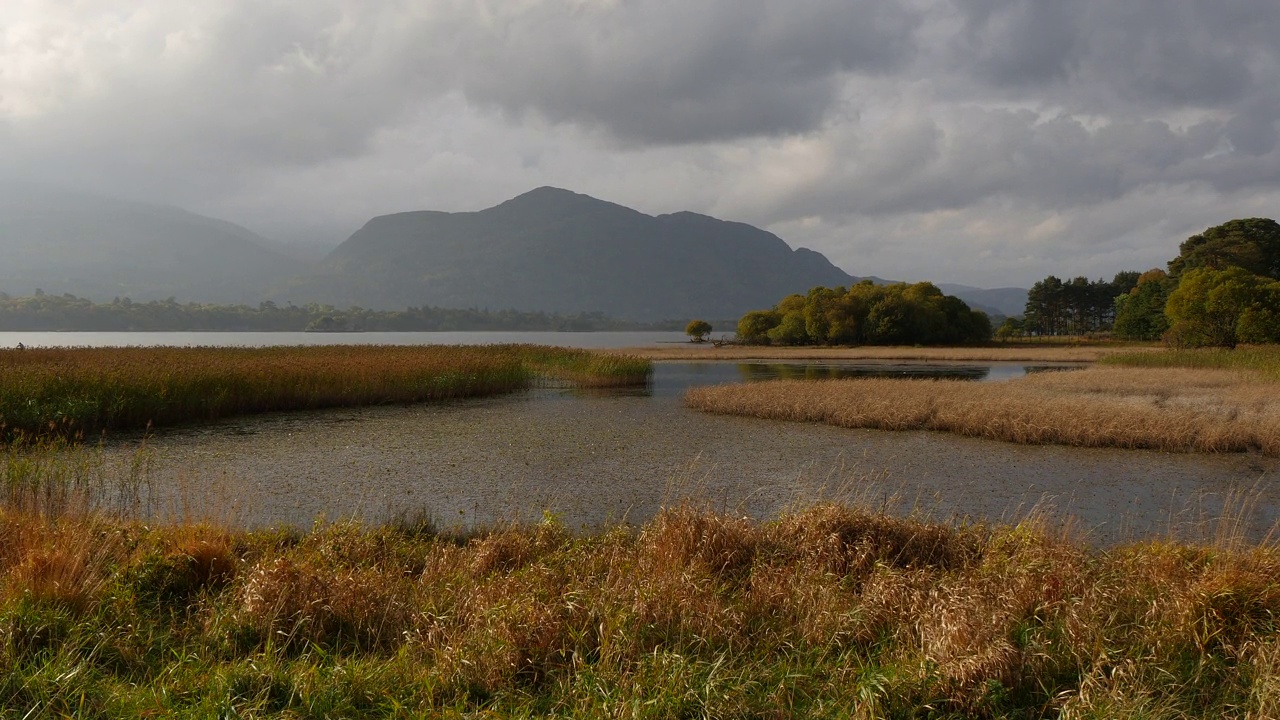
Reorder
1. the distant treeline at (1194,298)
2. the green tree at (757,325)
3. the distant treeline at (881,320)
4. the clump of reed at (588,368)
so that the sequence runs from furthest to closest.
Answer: the green tree at (757,325), the distant treeline at (881,320), the distant treeline at (1194,298), the clump of reed at (588,368)

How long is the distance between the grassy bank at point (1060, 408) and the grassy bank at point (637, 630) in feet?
46.0

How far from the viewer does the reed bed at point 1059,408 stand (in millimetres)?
19922

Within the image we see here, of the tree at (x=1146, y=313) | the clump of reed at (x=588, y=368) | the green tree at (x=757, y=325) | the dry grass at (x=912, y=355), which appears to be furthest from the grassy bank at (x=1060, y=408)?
the green tree at (x=757, y=325)

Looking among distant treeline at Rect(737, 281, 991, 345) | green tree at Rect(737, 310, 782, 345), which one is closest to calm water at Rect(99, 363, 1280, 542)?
distant treeline at Rect(737, 281, 991, 345)

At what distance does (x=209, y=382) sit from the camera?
24938 mm

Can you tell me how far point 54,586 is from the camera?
609 centimetres

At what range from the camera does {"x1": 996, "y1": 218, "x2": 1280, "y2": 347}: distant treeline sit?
61656 millimetres

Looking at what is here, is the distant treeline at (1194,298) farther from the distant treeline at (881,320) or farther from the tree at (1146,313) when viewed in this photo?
the distant treeline at (881,320)

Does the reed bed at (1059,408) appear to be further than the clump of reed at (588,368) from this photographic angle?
No

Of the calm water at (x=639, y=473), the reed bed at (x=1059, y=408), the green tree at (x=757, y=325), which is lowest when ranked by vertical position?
the calm water at (x=639, y=473)

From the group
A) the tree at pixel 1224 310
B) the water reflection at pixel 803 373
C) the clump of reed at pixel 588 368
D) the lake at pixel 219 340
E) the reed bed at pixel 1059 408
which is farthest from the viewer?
the lake at pixel 219 340

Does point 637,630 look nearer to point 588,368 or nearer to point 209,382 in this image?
point 209,382

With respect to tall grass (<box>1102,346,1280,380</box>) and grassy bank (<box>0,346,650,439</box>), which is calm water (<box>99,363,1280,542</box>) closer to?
grassy bank (<box>0,346,650,439</box>)

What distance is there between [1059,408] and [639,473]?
52.3 ft
